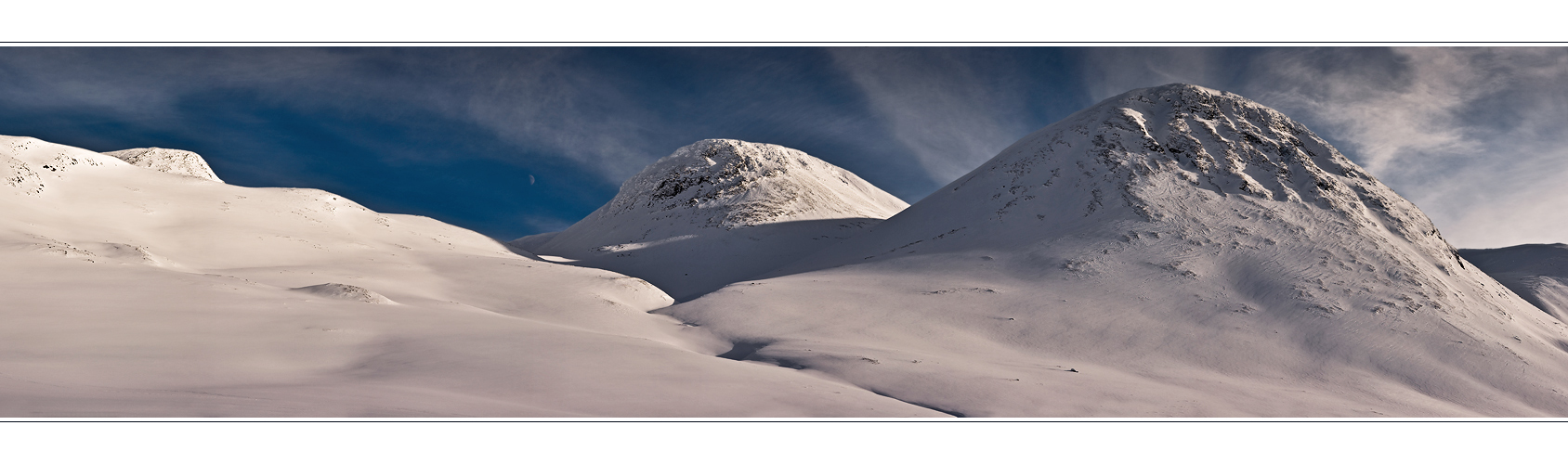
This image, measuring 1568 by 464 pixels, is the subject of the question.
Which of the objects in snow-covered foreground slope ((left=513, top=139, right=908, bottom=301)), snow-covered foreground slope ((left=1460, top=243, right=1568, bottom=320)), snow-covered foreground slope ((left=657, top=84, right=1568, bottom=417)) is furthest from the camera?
snow-covered foreground slope ((left=513, top=139, right=908, bottom=301))

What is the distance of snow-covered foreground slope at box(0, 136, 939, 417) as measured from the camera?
29.3ft

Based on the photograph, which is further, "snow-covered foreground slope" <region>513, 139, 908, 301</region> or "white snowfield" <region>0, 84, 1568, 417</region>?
"snow-covered foreground slope" <region>513, 139, 908, 301</region>

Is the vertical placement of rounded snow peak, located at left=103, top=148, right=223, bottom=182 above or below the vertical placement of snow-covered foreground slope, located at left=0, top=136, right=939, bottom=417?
above

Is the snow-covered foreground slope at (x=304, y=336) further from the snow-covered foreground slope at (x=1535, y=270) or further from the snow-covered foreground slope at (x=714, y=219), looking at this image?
the snow-covered foreground slope at (x=1535, y=270)

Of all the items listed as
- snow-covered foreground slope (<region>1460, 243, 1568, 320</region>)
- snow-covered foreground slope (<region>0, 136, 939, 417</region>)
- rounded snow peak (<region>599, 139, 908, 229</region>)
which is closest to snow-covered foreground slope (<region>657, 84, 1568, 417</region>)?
snow-covered foreground slope (<region>0, 136, 939, 417</region>)

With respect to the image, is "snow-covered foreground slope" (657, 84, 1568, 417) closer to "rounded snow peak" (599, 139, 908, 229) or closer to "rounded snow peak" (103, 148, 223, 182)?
"rounded snow peak" (599, 139, 908, 229)

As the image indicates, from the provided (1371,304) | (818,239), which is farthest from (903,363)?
(818,239)

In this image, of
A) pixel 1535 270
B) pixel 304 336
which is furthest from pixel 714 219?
pixel 1535 270

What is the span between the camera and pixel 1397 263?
2845 centimetres

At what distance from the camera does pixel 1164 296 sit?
26344mm

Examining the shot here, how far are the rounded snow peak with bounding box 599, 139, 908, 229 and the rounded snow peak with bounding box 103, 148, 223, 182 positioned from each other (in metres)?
36.7

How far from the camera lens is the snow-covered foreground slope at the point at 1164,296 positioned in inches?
676

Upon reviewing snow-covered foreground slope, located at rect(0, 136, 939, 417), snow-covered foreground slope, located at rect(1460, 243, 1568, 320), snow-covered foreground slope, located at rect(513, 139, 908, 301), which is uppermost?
snow-covered foreground slope, located at rect(513, 139, 908, 301)

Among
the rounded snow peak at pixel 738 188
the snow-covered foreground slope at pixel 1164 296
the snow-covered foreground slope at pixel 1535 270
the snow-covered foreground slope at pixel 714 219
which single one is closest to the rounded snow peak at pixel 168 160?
the snow-covered foreground slope at pixel 714 219
